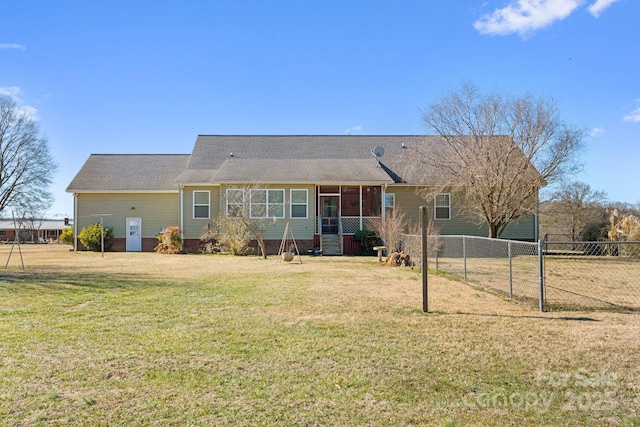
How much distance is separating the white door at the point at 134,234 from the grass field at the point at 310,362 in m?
16.4

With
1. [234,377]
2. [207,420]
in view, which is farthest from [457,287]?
[207,420]

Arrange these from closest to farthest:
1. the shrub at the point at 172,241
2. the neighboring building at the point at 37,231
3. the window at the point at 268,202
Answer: the window at the point at 268,202
the shrub at the point at 172,241
the neighboring building at the point at 37,231

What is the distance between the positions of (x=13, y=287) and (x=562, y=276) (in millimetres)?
14096

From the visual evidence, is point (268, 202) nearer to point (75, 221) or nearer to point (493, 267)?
point (493, 267)

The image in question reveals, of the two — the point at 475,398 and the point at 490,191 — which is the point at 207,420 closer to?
the point at 475,398

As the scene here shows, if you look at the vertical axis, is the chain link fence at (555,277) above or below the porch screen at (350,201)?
below

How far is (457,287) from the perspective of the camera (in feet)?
33.4

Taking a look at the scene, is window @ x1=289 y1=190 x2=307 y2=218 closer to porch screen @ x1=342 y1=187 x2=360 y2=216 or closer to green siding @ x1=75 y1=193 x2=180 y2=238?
porch screen @ x1=342 y1=187 x2=360 y2=216

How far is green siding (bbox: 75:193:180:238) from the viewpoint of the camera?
2425cm

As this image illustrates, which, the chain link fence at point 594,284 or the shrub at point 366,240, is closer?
the chain link fence at point 594,284

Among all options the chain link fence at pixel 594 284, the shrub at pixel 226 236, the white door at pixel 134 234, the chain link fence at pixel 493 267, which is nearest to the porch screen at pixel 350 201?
the chain link fence at pixel 493 267

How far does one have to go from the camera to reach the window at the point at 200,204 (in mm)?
22719

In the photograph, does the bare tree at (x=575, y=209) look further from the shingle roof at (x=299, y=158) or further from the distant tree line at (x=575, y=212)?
the shingle roof at (x=299, y=158)

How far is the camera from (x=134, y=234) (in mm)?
24266
